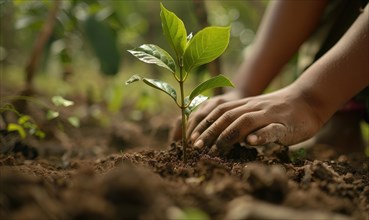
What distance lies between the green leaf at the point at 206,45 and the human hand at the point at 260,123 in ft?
0.75

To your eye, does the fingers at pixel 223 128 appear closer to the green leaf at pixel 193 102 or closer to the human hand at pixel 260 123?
the human hand at pixel 260 123

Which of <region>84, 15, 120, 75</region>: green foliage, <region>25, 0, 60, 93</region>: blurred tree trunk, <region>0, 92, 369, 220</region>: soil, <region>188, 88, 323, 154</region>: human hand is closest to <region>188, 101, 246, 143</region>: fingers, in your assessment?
<region>188, 88, 323, 154</region>: human hand

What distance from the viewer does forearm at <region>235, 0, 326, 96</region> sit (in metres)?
1.82

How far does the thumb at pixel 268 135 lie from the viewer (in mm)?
1177

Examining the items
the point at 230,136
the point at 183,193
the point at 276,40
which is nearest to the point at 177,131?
the point at 230,136

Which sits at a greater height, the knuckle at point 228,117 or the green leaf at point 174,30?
the green leaf at point 174,30

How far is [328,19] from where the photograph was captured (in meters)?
2.00

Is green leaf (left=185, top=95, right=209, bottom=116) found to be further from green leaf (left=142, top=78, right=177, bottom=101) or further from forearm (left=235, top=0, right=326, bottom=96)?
forearm (left=235, top=0, right=326, bottom=96)

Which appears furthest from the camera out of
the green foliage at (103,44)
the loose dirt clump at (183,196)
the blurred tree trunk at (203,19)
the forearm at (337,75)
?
the green foliage at (103,44)

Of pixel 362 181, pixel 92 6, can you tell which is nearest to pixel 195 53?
pixel 362 181

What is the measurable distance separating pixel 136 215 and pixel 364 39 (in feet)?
3.18

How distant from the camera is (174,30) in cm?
103

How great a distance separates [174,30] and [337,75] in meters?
0.55

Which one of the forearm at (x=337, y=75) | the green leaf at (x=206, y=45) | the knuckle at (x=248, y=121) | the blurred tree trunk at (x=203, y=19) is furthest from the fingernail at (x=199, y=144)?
the blurred tree trunk at (x=203, y=19)
